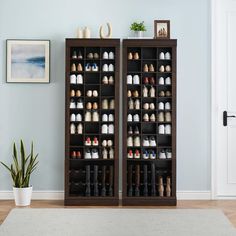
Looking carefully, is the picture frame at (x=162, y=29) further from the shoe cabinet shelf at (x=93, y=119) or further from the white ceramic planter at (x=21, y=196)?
the white ceramic planter at (x=21, y=196)

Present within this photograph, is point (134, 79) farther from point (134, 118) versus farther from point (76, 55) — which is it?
point (76, 55)

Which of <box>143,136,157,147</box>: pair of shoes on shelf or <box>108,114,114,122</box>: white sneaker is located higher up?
<box>108,114,114,122</box>: white sneaker

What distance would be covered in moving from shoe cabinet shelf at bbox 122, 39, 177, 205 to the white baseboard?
0.32m

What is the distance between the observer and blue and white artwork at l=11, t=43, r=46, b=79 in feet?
16.7

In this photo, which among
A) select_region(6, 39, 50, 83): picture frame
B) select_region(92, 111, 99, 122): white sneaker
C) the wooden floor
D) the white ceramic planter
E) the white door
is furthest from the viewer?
the white door

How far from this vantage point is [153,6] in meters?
5.14

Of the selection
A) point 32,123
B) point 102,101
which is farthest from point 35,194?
point 102,101

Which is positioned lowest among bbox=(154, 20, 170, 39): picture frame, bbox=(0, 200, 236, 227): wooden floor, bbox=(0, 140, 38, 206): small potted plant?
bbox=(0, 200, 236, 227): wooden floor

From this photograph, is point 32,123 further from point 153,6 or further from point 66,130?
point 153,6

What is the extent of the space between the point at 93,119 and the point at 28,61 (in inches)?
39.8

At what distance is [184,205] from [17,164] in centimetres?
186

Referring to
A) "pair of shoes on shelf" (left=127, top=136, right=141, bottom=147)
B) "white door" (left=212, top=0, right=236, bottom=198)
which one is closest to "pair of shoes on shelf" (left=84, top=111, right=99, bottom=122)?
"pair of shoes on shelf" (left=127, top=136, right=141, bottom=147)

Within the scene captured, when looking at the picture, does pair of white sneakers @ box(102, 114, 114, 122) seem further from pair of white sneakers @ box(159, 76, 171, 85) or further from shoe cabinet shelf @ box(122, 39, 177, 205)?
pair of white sneakers @ box(159, 76, 171, 85)

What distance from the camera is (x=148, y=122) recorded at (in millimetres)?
4918
